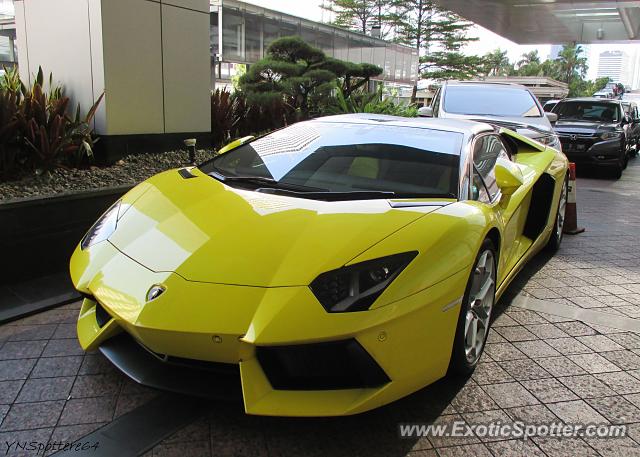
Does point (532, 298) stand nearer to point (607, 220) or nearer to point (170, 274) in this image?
point (170, 274)

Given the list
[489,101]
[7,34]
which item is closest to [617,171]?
[489,101]

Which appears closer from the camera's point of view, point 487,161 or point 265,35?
point 487,161

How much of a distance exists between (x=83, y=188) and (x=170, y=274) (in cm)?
281

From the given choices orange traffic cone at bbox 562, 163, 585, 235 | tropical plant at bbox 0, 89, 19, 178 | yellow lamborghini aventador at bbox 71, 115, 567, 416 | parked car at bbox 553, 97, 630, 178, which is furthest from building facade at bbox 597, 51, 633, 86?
yellow lamborghini aventador at bbox 71, 115, 567, 416

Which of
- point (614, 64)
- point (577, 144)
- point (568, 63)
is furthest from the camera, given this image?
point (614, 64)

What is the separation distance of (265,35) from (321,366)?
18.9 meters

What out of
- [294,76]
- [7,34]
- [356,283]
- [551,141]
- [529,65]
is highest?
[529,65]

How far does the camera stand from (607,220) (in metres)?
7.14

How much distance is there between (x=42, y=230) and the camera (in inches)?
157

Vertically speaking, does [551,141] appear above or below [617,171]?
above

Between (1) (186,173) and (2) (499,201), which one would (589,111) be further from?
(1) (186,173)

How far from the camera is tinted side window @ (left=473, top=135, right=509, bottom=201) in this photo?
323 centimetres

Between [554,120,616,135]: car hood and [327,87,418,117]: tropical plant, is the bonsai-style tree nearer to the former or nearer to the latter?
[327,87,418,117]: tropical plant

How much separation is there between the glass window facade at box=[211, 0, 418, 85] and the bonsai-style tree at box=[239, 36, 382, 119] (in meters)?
7.41
